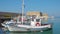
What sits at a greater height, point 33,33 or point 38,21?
point 38,21

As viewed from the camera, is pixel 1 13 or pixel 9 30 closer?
pixel 9 30

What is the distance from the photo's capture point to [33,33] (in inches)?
591

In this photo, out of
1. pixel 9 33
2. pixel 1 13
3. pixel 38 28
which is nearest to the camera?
pixel 9 33

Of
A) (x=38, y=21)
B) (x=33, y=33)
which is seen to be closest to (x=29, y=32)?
(x=33, y=33)

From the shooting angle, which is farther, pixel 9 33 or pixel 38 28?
pixel 38 28

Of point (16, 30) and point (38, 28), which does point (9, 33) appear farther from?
point (38, 28)

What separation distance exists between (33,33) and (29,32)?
40 centimetres

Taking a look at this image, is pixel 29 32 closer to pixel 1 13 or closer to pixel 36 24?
pixel 36 24

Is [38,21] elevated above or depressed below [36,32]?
above

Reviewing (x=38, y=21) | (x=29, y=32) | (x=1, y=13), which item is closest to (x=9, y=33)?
(x=29, y=32)

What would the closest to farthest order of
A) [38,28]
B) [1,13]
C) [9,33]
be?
[9,33]
[38,28]
[1,13]

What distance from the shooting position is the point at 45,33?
15086 mm

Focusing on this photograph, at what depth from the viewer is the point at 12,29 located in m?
14.9

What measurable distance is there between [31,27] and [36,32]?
0.64 metres
